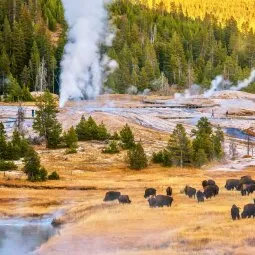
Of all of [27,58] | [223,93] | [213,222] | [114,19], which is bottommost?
[213,222]

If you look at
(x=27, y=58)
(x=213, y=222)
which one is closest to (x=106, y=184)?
(x=213, y=222)

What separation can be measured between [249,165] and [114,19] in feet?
370

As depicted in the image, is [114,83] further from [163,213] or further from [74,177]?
[163,213]

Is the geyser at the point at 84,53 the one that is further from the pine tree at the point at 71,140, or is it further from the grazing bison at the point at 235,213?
the grazing bison at the point at 235,213

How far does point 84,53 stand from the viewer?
13162cm

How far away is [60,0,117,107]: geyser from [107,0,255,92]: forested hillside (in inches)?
125

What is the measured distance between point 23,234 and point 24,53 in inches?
4057

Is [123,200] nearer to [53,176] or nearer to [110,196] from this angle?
[110,196]

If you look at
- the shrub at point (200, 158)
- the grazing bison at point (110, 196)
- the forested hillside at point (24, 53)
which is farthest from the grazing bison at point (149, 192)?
the forested hillside at point (24, 53)

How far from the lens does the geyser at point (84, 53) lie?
118 metres

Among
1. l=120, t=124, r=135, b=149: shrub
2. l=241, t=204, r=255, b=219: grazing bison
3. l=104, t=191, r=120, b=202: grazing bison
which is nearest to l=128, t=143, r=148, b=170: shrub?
l=120, t=124, r=135, b=149: shrub

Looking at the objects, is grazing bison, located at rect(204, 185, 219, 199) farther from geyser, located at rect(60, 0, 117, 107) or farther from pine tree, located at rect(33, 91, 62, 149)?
geyser, located at rect(60, 0, 117, 107)

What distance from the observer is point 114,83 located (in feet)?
430

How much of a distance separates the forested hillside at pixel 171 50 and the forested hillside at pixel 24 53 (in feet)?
41.7
